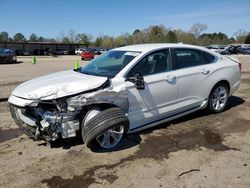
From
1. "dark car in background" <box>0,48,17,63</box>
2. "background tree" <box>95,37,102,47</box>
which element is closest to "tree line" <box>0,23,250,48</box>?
"background tree" <box>95,37,102,47</box>

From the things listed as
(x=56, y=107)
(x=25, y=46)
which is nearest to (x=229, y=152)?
(x=56, y=107)

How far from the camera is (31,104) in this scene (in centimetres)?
405

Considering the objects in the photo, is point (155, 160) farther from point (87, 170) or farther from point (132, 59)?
point (132, 59)

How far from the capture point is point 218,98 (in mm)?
6371

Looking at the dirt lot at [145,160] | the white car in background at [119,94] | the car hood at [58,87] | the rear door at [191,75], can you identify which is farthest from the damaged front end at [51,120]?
the rear door at [191,75]

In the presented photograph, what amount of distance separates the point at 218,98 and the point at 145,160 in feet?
10.1

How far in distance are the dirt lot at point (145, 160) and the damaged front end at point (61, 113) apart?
40 centimetres

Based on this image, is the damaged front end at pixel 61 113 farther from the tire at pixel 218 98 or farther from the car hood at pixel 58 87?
the tire at pixel 218 98

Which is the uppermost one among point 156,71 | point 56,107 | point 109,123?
point 156,71

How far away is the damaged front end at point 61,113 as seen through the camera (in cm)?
405

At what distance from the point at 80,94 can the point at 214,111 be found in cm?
350

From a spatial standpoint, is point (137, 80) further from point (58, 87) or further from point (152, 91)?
point (58, 87)

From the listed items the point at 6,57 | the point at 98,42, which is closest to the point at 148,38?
the point at 98,42

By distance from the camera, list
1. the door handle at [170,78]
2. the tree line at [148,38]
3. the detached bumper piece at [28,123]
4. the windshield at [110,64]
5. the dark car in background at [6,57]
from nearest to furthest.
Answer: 1. the detached bumper piece at [28,123]
2. the windshield at [110,64]
3. the door handle at [170,78]
4. the dark car in background at [6,57]
5. the tree line at [148,38]
